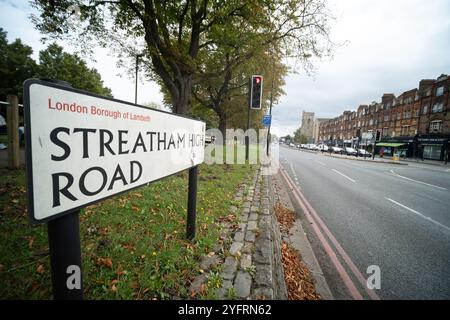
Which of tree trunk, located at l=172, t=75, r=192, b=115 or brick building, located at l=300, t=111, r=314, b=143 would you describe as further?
brick building, located at l=300, t=111, r=314, b=143

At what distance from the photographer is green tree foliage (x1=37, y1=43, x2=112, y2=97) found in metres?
33.1

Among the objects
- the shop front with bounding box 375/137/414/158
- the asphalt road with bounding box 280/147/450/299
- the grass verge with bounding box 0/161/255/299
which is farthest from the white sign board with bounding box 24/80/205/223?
the shop front with bounding box 375/137/414/158

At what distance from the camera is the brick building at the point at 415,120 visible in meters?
29.7

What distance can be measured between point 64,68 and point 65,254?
146ft

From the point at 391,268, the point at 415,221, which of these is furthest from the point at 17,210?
the point at 415,221

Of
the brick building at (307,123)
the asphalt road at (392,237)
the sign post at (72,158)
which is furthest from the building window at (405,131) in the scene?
the brick building at (307,123)

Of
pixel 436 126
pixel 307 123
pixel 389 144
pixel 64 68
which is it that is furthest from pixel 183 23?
pixel 307 123

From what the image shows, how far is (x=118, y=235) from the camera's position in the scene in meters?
2.90

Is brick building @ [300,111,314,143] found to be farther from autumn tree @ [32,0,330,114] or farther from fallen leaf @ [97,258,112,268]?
fallen leaf @ [97,258,112,268]

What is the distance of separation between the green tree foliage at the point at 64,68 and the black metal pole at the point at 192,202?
4030 cm

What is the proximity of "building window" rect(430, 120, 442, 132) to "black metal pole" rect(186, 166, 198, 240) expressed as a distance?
43.2m

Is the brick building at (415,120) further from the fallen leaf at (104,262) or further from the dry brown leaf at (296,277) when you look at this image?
the fallen leaf at (104,262)

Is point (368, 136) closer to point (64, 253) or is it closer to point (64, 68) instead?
point (64, 253)
